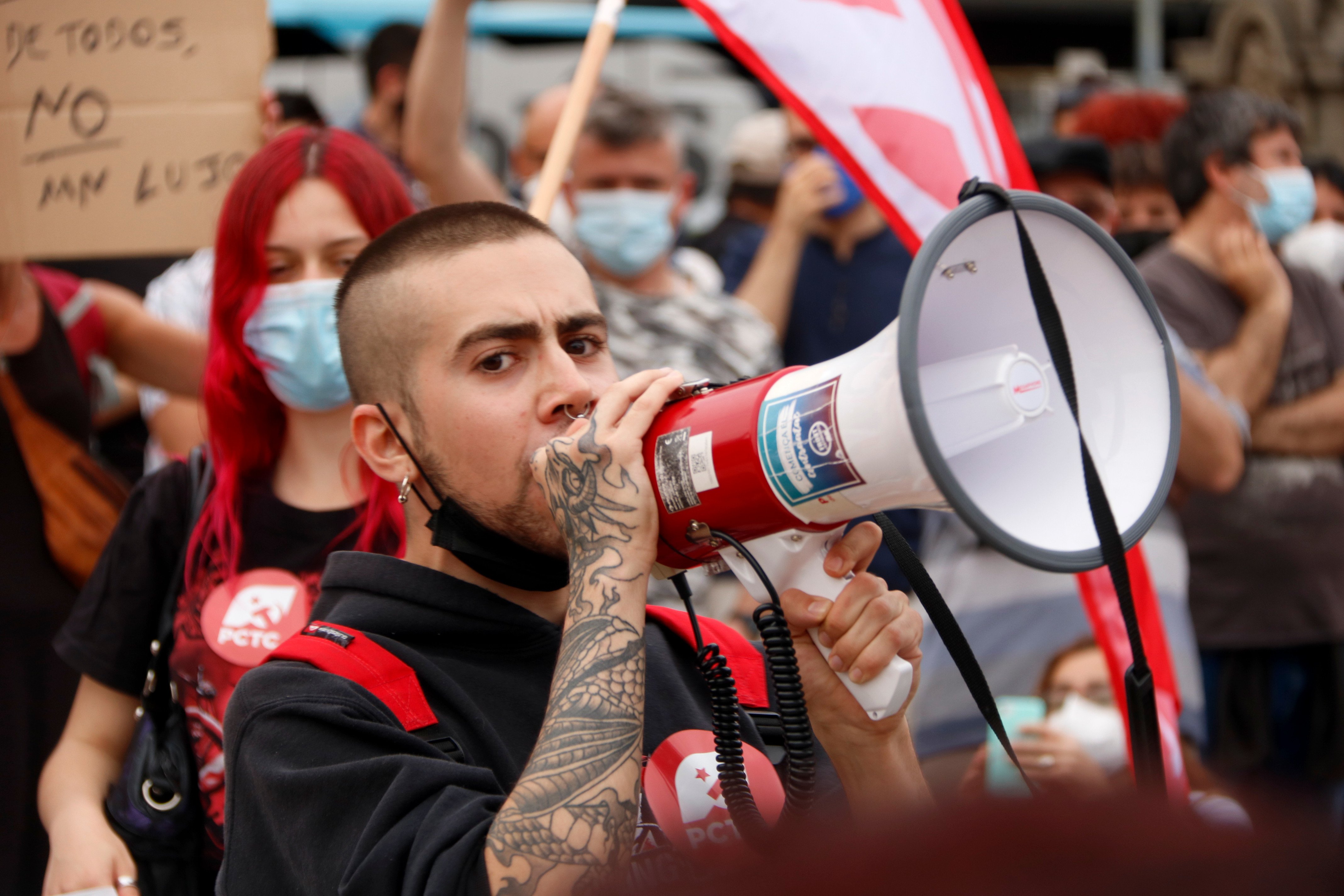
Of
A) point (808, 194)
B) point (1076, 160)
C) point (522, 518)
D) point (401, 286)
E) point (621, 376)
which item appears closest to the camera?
point (522, 518)

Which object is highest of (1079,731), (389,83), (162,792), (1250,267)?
(389,83)

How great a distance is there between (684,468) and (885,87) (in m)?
1.57

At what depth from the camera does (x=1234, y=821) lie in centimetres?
72

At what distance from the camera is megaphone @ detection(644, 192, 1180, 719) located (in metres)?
1.38

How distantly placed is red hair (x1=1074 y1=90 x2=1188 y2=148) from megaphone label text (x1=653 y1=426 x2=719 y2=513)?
549cm

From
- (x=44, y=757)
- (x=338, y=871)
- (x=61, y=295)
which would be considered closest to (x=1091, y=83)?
(x=61, y=295)

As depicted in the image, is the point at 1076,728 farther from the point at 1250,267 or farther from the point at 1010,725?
the point at 1250,267

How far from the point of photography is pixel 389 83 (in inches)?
195

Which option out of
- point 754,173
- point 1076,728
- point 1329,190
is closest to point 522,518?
point 1076,728

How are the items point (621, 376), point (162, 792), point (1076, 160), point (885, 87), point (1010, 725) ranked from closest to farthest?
1. point (162, 792)
2. point (885, 87)
3. point (1010, 725)
4. point (621, 376)
5. point (1076, 160)

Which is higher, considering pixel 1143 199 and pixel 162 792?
pixel 1143 199

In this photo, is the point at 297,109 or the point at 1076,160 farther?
the point at 1076,160

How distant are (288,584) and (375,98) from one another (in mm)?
3143

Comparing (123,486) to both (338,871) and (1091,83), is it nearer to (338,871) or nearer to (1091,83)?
(338,871)
